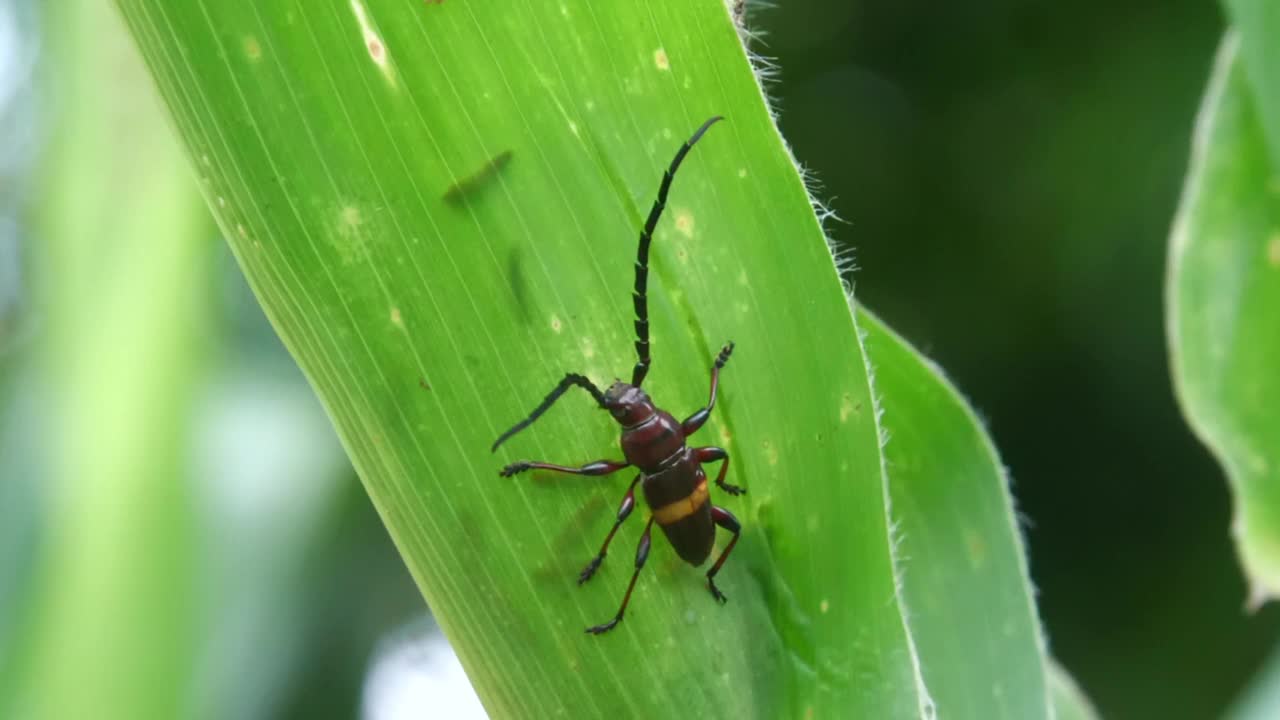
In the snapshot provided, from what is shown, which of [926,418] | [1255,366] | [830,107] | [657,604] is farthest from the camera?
[830,107]

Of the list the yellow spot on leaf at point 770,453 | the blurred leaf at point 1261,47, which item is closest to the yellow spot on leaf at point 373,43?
the yellow spot on leaf at point 770,453

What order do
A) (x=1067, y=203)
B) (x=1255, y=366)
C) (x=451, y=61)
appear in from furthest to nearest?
(x=1067, y=203) < (x=1255, y=366) < (x=451, y=61)

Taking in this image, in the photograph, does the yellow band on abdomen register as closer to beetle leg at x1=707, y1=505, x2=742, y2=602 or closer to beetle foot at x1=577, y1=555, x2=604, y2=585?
beetle leg at x1=707, y1=505, x2=742, y2=602

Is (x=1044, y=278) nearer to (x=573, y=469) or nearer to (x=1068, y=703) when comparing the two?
(x=1068, y=703)

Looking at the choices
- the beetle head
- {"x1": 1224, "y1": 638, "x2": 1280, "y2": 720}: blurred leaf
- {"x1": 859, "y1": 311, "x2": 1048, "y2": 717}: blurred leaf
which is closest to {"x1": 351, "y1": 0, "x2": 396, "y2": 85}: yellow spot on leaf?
the beetle head

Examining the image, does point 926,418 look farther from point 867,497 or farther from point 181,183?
point 181,183

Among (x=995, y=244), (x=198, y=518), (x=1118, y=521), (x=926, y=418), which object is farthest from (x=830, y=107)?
(x=198, y=518)

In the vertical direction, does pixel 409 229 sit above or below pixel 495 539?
above

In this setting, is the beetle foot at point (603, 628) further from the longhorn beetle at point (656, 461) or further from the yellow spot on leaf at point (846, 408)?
the yellow spot on leaf at point (846, 408)
